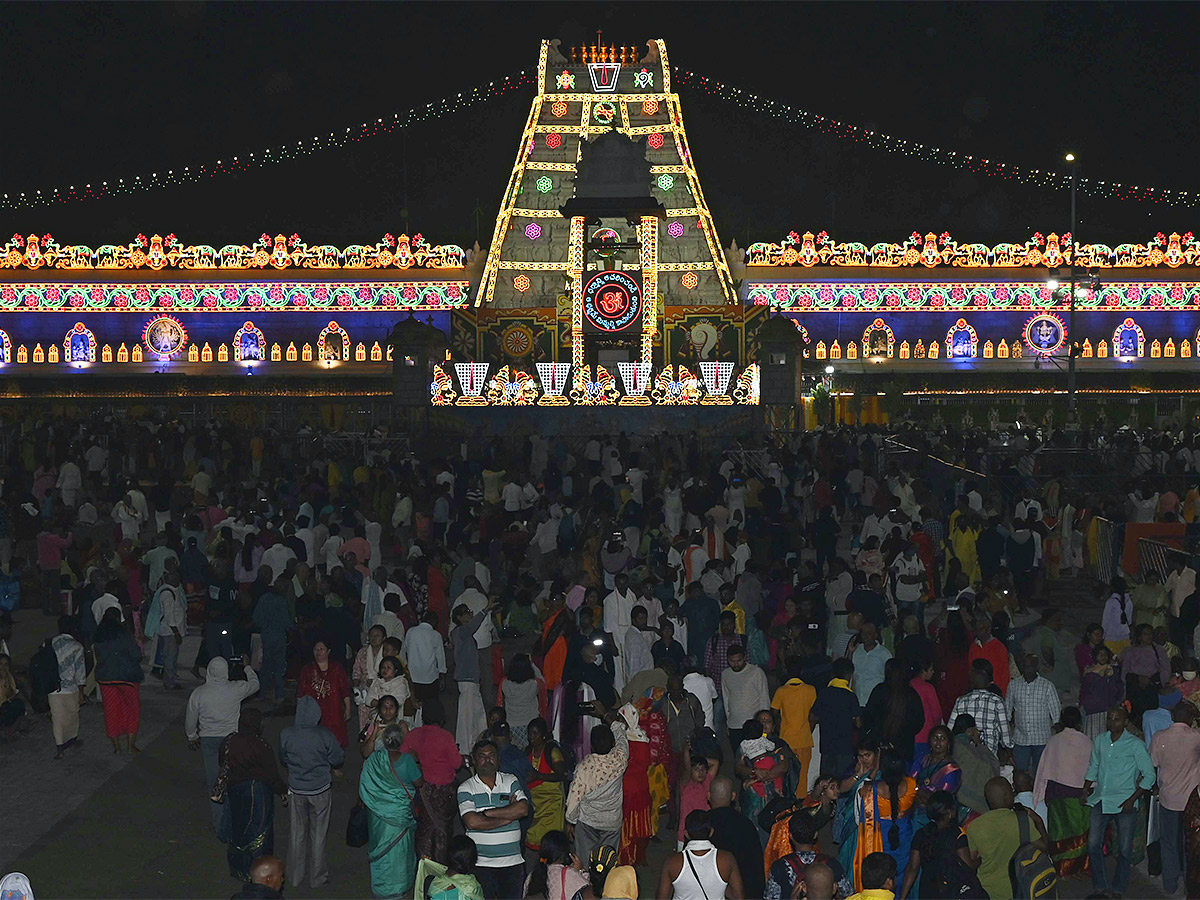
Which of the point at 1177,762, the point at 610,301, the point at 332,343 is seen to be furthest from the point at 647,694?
the point at 332,343

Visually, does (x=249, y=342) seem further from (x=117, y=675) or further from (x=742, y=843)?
(x=742, y=843)

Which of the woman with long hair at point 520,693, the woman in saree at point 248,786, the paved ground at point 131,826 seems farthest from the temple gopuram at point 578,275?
the woman in saree at point 248,786

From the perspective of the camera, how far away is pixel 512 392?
41.5 meters

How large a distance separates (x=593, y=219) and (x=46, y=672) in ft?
129

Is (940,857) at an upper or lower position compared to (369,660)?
lower

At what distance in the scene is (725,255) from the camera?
5684cm

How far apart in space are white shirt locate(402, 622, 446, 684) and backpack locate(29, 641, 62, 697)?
3170 mm

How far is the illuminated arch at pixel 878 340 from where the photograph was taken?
59.4 metres

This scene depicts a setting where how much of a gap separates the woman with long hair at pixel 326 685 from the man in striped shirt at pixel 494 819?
2.82 meters

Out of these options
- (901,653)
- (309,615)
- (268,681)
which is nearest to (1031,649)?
(901,653)

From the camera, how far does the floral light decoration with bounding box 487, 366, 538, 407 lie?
135 feet

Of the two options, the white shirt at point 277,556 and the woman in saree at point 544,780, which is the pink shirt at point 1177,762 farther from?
the white shirt at point 277,556

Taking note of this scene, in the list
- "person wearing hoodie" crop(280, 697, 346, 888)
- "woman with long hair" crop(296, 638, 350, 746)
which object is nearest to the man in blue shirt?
"person wearing hoodie" crop(280, 697, 346, 888)

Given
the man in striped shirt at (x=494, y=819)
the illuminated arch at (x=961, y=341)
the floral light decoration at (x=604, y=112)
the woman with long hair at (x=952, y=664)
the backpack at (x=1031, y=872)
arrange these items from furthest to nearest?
the illuminated arch at (x=961, y=341) < the floral light decoration at (x=604, y=112) < the woman with long hair at (x=952, y=664) < the man in striped shirt at (x=494, y=819) < the backpack at (x=1031, y=872)
